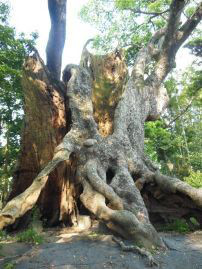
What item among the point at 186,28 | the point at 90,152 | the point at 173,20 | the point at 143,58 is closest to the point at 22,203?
the point at 90,152

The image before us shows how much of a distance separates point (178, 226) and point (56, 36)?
229 inches

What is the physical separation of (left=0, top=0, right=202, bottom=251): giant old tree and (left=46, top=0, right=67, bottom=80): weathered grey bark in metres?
0.03

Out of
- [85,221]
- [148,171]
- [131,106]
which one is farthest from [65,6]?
[85,221]

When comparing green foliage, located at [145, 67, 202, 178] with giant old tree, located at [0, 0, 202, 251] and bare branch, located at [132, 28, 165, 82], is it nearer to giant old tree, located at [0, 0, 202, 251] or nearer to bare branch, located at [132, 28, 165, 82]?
bare branch, located at [132, 28, 165, 82]

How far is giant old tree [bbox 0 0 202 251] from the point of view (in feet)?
19.8

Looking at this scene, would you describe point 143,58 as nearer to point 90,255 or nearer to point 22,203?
point 22,203

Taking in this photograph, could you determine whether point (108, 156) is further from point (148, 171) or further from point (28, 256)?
point (28, 256)

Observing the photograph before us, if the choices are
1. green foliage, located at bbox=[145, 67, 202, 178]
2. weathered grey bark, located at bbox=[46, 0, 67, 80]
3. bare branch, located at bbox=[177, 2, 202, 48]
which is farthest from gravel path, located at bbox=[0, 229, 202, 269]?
green foliage, located at bbox=[145, 67, 202, 178]

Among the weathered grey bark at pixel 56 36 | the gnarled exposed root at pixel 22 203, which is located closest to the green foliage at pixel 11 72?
the weathered grey bark at pixel 56 36

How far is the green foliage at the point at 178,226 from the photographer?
6.92 m

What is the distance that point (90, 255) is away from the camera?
4812mm

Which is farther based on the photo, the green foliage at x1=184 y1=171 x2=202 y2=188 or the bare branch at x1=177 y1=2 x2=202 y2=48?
the green foliage at x1=184 y1=171 x2=202 y2=188

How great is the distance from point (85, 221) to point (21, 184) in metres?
2.23

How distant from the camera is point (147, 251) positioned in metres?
4.87
